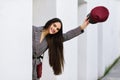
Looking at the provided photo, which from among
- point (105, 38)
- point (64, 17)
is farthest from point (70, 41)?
point (105, 38)

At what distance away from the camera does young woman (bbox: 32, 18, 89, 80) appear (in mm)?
4602

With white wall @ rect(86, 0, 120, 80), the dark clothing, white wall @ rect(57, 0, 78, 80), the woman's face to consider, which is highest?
the woman's face

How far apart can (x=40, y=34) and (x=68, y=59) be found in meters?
3.01

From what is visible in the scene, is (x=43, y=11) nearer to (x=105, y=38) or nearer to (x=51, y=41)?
(x=51, y=41)

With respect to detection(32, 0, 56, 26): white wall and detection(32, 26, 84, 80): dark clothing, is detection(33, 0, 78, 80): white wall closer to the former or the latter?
detection(32, 0, 56, 26): white wall

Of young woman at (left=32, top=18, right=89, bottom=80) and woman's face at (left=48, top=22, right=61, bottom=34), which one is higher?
woman's face at (left=48, top=22, right=61, bottom=34)

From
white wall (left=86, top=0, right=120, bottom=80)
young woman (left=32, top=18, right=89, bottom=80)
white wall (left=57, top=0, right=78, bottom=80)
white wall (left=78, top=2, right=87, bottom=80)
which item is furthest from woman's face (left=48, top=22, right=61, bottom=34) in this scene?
white wall (left=86, top=0, right=120, bottom=80)
